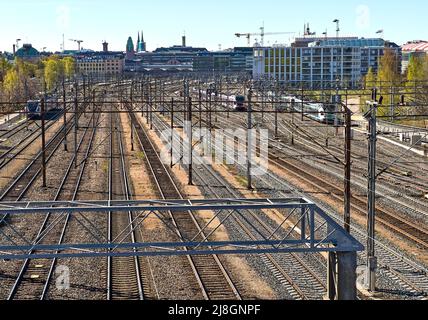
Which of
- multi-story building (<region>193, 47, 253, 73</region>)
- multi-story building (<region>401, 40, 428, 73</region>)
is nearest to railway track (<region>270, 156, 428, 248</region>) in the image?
multi-story building (<region>401, 40, 428, 73</region>)

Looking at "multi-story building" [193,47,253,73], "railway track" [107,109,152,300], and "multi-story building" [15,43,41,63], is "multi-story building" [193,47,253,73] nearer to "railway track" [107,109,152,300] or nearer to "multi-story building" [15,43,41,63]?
"multi-story building" [15,43,41,63]

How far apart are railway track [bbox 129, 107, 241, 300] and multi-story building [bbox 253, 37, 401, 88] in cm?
6862

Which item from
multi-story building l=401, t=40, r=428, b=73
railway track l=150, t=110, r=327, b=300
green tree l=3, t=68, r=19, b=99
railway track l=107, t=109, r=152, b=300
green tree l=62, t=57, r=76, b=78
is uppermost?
multi-story building l=401, t=40, r=428, b=73

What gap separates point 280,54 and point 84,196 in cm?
8559

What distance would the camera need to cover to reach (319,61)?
98.1m

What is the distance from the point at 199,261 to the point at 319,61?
283 ft

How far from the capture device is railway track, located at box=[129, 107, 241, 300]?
40.7ft

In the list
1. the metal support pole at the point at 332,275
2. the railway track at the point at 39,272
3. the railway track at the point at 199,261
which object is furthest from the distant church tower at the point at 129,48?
the metal support pole at the point at 332,275

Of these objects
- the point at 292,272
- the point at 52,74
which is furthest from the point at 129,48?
the point at 292,272

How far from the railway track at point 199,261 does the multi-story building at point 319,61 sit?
225 feet

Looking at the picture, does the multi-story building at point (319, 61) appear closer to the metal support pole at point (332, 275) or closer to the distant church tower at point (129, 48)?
the distant church tower at point (129, 48)
